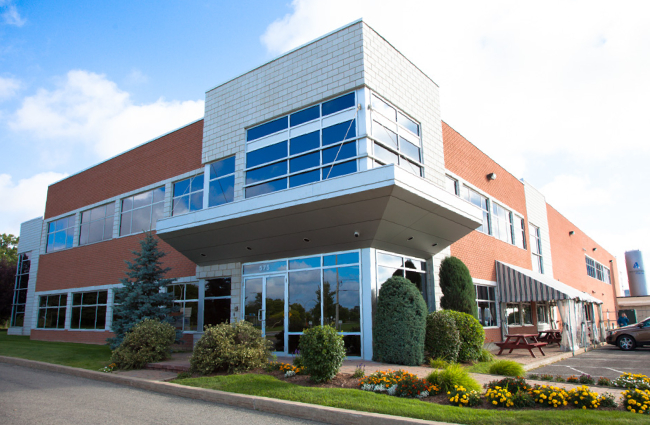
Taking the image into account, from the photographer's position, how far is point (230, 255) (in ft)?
52.4

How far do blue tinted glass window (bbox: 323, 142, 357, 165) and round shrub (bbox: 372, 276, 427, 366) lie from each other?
3884 millimetres

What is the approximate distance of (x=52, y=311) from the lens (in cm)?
2622

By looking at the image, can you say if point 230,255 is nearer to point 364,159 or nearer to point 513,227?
point 364,159

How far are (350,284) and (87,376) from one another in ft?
24.2

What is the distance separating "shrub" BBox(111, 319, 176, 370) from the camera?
12.5 metres

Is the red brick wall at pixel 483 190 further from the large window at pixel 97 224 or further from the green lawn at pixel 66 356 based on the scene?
the large window at pixel 97 224

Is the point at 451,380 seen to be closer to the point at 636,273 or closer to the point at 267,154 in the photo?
the point at 267,154

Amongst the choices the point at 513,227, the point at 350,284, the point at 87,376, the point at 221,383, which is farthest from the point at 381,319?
the point at 513,227

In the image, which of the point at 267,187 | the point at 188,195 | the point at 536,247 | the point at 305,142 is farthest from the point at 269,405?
the point at 536,247

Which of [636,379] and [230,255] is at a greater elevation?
[230,255]

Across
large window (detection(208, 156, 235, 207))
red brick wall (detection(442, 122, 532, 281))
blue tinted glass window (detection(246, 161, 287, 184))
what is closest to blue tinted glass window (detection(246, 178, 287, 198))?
blue tinted glass window (detection(246, 161, 287, 184))

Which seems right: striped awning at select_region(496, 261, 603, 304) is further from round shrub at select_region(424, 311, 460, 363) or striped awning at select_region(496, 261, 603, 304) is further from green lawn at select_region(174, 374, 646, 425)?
green lawn at select_region(174, 374, 646, 425)

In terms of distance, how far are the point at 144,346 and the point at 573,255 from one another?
35141 millimetres

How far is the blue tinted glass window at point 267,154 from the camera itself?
1523cm
